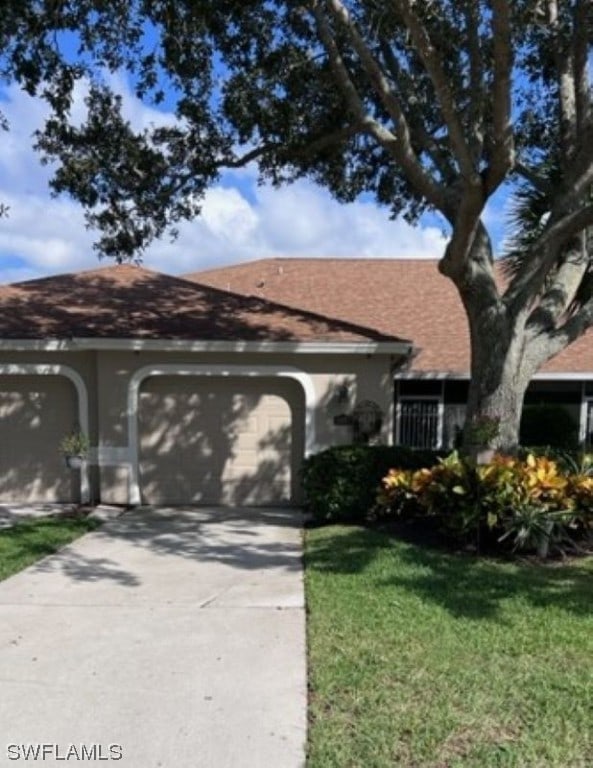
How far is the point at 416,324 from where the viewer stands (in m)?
18.9

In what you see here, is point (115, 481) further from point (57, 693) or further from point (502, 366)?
point (57, 693)

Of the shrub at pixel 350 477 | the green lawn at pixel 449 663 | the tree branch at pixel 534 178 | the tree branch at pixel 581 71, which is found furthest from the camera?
the tree branch at pixel 534 178

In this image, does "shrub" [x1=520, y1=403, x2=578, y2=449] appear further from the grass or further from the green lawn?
the grass

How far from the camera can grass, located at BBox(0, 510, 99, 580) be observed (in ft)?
26.7

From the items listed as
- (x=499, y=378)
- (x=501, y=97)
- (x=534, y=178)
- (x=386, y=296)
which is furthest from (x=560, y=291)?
(x=386, y=296)

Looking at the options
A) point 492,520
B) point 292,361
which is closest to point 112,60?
point 292,361

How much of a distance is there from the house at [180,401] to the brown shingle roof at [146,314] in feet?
0.17

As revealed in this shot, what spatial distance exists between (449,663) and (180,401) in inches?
332

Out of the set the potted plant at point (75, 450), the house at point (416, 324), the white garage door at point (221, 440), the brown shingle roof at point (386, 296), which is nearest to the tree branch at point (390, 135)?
the white garage door at point (221, 440)

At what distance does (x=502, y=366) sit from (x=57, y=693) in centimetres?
668

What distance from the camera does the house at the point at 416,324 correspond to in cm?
1745

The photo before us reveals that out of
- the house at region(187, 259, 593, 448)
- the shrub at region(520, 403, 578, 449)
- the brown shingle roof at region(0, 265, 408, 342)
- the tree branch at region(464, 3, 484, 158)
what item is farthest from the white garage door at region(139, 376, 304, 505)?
the shrub at region(520, 403, 578, 449)

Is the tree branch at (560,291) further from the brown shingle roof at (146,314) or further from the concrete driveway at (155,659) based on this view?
the concrete driveway at (155,659)

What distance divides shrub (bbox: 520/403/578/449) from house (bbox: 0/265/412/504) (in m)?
5.17
